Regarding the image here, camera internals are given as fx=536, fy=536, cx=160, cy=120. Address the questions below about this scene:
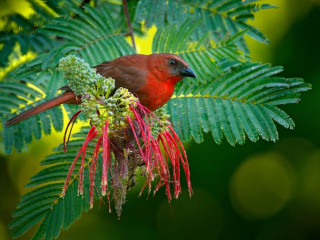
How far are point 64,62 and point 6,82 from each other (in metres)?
1.67

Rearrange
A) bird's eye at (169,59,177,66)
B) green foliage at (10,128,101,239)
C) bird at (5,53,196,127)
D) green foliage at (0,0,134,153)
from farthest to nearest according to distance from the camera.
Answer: bird's eye at (169,59,177,66) → bird at (5,53,196,127) → green foliage at (0,0,134,153) → green foliage at (10,128,101,239)

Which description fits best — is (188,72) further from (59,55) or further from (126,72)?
(59,55)

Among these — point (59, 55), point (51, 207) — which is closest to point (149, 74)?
point (59, 55)

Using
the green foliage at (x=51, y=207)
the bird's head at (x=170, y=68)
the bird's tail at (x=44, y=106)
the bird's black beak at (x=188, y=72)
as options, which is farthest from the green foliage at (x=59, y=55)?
the green foliage at (x=51, y=207)

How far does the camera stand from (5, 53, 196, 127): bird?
3193mm

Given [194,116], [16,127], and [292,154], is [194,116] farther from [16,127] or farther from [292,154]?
[292,154]

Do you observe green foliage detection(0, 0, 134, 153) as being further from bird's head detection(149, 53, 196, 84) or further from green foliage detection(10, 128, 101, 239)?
green foliage detection(10, 128, 101, 239)

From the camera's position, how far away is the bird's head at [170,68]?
3.24 meters

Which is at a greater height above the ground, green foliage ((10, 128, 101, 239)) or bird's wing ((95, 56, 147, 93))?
bird's wing ((95, 56, 147, 93))

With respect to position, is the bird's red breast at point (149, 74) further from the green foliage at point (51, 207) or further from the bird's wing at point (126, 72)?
the green foliage at point (51, 207)

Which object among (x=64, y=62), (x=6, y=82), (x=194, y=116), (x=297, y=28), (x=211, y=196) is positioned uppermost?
(x=64, y=62)

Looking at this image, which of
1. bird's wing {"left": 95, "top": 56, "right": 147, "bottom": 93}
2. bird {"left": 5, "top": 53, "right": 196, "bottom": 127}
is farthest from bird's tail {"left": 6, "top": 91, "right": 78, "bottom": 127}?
bird's wing {"left": 95, "top": 56, "right": 147, "bottom": 93}

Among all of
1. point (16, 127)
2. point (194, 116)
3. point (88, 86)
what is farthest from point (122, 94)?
point (16, 127)

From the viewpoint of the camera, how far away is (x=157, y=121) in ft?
7.93
